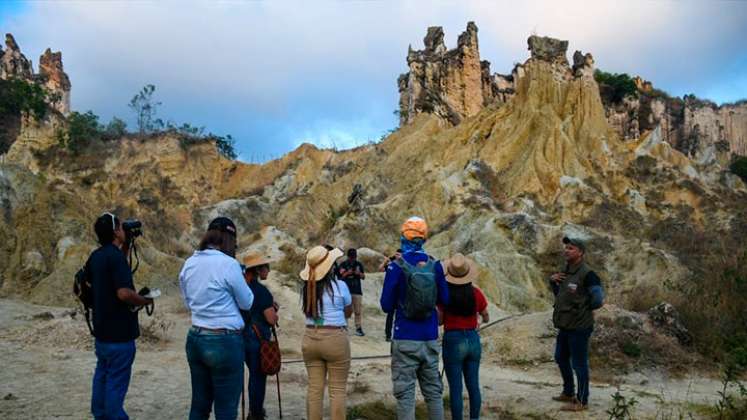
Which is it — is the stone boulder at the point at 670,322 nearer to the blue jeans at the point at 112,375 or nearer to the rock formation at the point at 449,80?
the blue jeans at the point at 112,375

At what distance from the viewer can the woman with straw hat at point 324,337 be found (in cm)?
481

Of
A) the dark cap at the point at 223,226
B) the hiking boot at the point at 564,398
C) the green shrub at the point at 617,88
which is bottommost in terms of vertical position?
the hiking boot at the point at 564,398

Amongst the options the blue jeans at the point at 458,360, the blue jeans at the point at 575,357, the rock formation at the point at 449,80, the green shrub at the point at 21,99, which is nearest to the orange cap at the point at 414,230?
the blue jeans at the point at 458,360

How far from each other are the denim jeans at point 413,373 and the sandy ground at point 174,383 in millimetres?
1831

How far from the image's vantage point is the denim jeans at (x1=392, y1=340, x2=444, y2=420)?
4.82 m

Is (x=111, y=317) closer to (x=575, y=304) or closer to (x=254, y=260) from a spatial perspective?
(x=254, y=260)

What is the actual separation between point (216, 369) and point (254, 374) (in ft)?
4.78

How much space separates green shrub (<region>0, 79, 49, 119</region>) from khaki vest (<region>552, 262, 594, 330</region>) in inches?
1579

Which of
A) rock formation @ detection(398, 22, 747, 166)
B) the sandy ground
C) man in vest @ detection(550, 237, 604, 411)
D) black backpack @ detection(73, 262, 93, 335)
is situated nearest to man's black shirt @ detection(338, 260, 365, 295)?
the sandy ground

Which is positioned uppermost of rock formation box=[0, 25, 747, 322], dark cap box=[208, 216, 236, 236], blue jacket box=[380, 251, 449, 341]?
rock formation box=[0, 25, 747, 322]

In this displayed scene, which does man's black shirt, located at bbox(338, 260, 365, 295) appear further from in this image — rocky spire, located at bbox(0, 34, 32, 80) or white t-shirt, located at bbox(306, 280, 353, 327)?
rocky spire, located at bbox(0, 34, 32, 80)

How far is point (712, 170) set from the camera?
3350 cm

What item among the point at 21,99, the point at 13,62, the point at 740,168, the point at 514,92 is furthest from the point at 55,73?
the point at 740,168

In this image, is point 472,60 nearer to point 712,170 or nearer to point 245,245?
point 712,170
